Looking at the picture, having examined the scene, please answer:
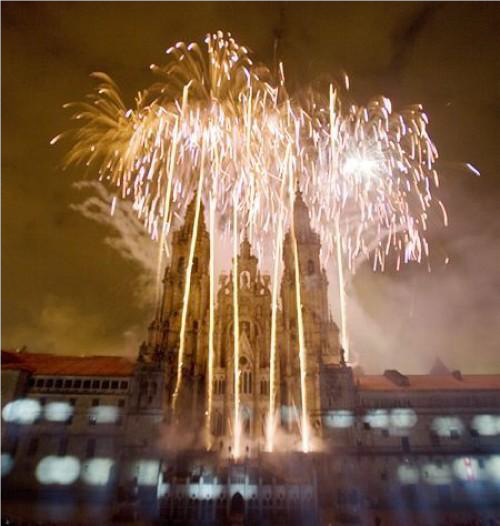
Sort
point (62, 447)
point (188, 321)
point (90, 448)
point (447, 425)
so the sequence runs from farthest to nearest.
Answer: point (188, 321)
point (447, 425)
point (90, 448)
point (62, 447)

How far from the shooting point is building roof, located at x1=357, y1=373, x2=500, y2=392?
181 ft

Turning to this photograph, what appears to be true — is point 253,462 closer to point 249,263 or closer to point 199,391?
point 199,391

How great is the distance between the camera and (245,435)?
5369cm

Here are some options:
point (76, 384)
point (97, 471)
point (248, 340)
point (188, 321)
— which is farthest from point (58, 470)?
point (248, 340)

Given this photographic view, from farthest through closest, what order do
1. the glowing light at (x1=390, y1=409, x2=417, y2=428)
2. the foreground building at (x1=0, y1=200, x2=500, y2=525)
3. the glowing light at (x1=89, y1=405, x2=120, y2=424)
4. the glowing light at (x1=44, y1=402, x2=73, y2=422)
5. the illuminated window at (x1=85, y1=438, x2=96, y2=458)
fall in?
1. the glowing light at (x1=390, y1=409, x2=417, y2=428)
2. the glowing light at (x1=89, y1=405, x2=120, y2=424)
3. the glowing light at (x1=44, y1=402, x2=73, y2=422)
4. the illuminated window at (x1=85, y1=438, x2=96, y2=458)
5. the foreground building at (x1=0, y1=200, x2=500, y2=525)

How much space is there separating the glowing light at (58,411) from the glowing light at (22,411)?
3.36ft

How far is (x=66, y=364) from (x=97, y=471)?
607 inches

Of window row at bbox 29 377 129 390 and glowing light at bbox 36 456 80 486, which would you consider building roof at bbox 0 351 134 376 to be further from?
glowing light at bbox 36 456 80 486

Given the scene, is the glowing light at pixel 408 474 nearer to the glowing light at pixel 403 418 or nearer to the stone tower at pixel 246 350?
the glowing light at pixel 403 418

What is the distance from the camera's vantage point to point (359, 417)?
52688 mm

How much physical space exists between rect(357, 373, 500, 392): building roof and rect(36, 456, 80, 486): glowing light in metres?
36.6

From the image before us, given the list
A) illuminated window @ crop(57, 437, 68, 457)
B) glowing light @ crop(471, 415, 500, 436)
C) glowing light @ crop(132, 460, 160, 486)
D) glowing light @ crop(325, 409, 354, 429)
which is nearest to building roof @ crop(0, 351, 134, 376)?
illuminated window @ crop(57, 437, 68, 457)

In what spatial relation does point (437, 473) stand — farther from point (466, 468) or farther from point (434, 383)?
point (434, 383)

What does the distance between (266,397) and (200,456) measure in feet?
41.1
